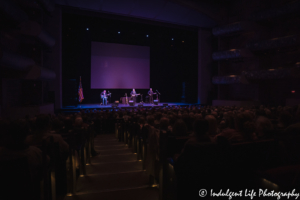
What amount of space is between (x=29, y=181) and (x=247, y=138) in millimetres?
2411

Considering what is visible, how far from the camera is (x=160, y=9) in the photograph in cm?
1356

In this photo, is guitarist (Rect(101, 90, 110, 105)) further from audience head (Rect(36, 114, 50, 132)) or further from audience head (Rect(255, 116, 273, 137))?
audience head (Rect(255, 116, 273, 137))

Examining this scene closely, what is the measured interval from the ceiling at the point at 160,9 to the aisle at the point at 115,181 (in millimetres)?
10819

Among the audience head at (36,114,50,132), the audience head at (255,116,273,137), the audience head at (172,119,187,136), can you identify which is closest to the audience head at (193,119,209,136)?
the audience head at (172,119,187,136)

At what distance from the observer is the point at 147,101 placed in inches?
653

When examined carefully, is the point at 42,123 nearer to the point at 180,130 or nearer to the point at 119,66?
the point at 180,130

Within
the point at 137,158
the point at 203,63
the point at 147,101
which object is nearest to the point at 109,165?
the point at 137,158

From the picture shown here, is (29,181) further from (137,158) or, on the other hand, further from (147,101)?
(147,101)

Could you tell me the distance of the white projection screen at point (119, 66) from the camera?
14.9 metres

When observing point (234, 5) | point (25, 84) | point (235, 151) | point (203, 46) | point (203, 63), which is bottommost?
point (235, 151)

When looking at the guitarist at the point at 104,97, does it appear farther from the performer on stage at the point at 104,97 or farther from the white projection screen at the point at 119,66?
the white projection screen at the point at 119,66

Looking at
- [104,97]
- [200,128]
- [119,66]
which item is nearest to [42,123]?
[200,128]

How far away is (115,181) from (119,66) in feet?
42.5

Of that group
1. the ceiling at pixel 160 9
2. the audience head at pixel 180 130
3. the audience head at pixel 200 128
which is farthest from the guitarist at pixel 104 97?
the audience head at pixel 200 128
